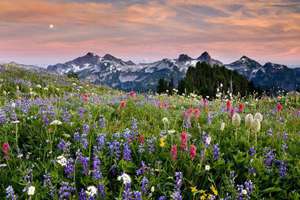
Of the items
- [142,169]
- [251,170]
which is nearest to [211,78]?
[251,170]

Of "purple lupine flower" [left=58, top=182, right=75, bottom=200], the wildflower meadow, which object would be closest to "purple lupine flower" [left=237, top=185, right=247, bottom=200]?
the wildflower meadow

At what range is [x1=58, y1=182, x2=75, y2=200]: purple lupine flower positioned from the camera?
4522 millimetres

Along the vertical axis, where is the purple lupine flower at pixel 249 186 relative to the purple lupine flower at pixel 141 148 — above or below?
below

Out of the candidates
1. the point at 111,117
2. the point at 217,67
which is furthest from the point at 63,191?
the point at 217,67

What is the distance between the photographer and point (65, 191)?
479cm

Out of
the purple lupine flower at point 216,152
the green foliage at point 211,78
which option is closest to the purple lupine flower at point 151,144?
the purple lupine flower at point 216,152

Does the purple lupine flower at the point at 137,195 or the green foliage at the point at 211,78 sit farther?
the green foliage at the point at 211,78

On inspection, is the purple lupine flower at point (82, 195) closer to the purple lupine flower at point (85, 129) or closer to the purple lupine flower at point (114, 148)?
the purple lupine flower at point (114, 148)

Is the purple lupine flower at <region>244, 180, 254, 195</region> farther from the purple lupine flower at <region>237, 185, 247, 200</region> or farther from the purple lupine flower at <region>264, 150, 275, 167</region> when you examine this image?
the purple lupine flower at <region>264, 150, 275, 167</region>

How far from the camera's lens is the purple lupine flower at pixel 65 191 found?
4.52 meters

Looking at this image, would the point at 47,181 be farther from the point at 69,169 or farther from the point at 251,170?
the point at 251,170

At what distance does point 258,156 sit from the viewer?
19.1 ft

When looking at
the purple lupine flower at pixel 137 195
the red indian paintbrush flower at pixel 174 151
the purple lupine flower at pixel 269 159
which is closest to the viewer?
the purple lupine flower at pixel 137 195

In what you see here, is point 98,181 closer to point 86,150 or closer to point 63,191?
point 63,191
